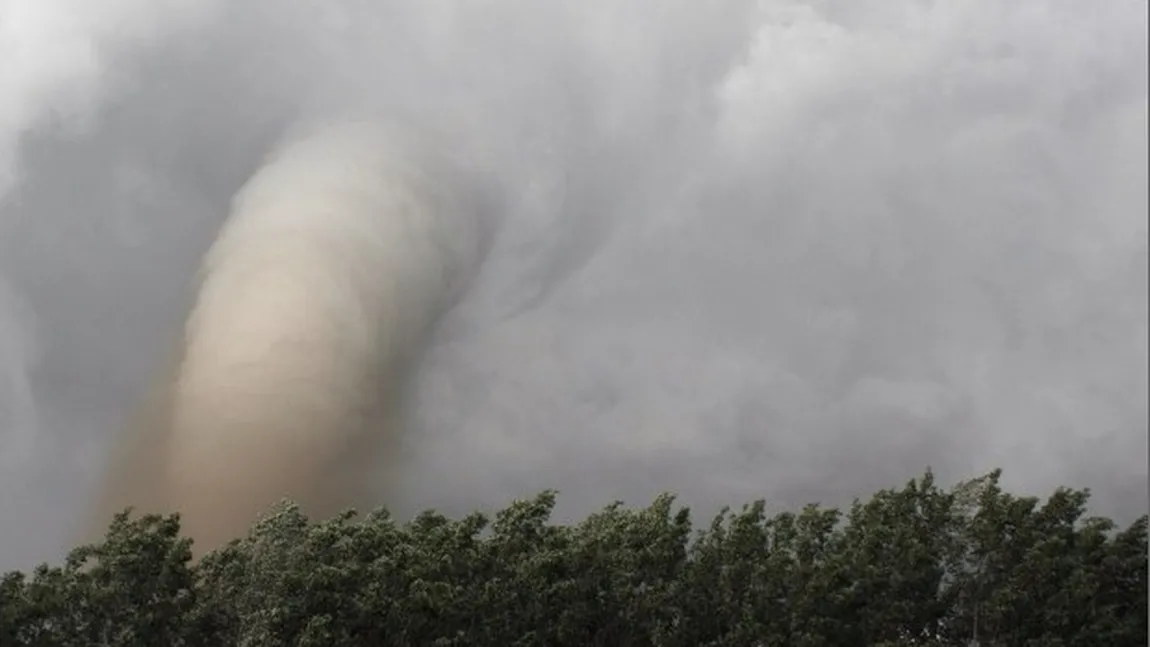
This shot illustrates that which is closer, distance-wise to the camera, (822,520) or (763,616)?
(763,616)

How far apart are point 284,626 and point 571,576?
13.4 meters

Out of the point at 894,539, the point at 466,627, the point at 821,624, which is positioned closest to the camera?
the point at 466,627

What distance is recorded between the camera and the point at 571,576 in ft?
192

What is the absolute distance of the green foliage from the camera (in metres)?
52.3

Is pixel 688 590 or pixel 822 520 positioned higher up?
pixel 822 520

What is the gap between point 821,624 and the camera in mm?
59375

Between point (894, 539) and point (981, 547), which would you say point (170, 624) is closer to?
point (894, 539)

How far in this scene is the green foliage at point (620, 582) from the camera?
5228 cm

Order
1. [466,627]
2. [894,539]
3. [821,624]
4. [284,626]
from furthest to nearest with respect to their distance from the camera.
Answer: [894,539], [821,624], [466,627], [284,626]

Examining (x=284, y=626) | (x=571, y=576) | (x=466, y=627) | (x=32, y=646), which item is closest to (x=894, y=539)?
(x=571, y=576)

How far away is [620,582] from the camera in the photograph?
194ft

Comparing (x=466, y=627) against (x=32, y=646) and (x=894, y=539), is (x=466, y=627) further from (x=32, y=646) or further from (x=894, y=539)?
(x=894, y=539)

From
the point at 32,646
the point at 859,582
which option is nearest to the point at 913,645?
the point at 859,582

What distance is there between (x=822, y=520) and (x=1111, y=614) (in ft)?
44.9
